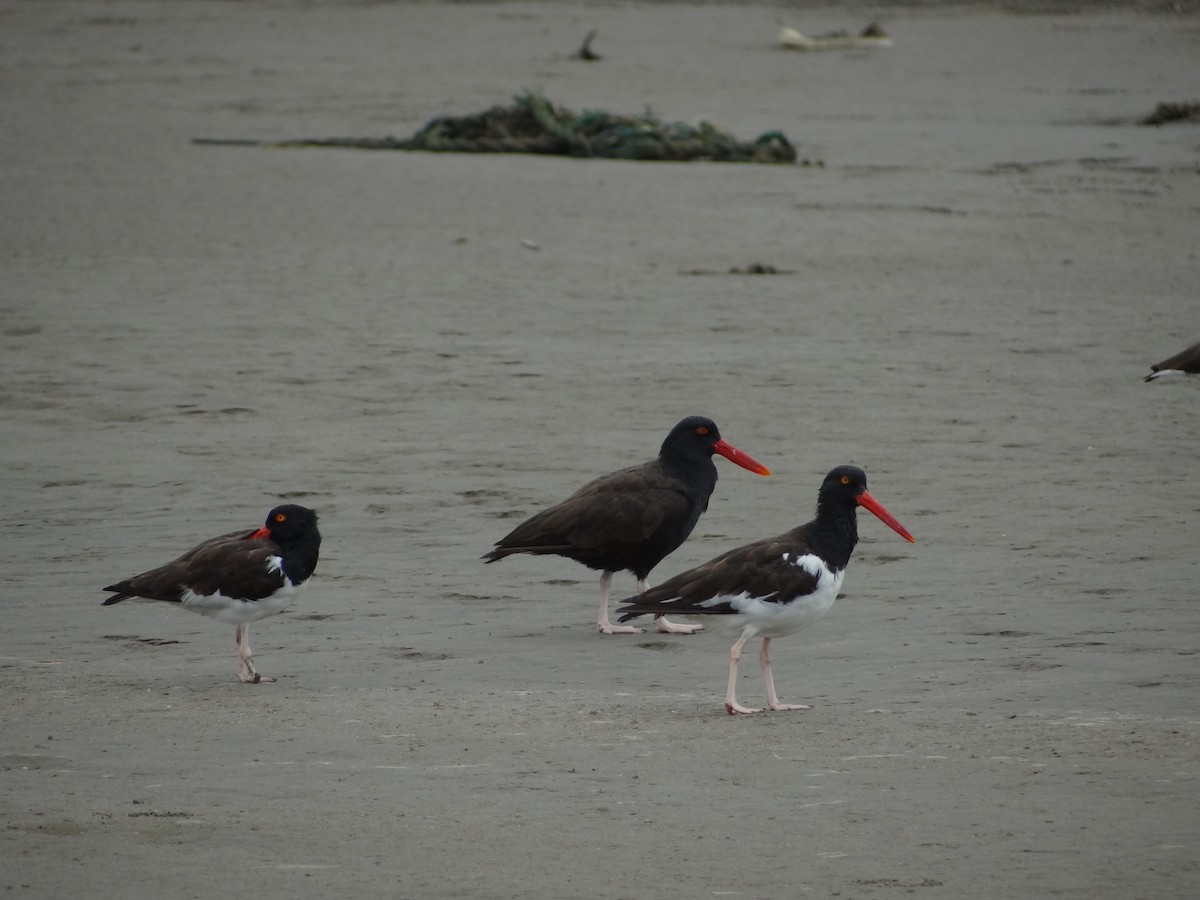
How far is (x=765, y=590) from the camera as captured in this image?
705 centimetres

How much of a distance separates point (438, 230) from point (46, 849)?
12.8 metres

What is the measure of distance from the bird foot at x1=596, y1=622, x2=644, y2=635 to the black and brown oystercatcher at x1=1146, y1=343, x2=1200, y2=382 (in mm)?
5168

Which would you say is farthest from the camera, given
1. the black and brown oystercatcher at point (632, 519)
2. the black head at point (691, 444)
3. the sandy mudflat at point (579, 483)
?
the black head at point (691, 444)

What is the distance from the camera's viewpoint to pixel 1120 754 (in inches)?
249

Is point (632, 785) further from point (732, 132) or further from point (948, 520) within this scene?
point (732, 132)

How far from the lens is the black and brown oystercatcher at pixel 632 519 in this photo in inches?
332

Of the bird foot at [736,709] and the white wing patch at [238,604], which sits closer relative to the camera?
the bird foot at [736,709]

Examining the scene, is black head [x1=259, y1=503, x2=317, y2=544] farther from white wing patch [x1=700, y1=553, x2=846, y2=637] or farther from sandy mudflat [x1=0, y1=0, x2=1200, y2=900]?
white wing patch [x1=700, y1=553, x2=846, y2=637]

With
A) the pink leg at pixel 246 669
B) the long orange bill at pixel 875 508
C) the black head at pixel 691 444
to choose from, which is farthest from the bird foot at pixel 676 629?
the pink leg at pixel 246 669

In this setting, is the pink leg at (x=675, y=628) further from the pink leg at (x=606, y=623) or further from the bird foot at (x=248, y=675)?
the bird foot at (x=248, y=675)

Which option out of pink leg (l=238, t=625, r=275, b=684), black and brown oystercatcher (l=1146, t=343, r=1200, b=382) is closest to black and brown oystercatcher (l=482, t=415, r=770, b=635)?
pink leg (l=238, t=625, r=275, b=684)

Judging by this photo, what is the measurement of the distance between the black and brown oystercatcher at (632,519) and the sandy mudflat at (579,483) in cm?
33

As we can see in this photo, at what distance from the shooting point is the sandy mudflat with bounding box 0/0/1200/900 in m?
5.80

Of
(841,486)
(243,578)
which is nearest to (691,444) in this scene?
(841,486)
